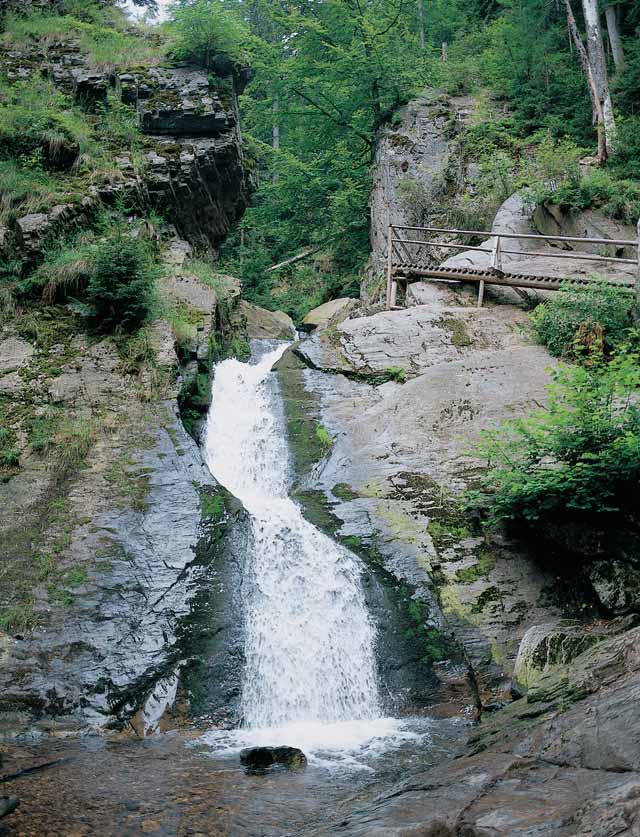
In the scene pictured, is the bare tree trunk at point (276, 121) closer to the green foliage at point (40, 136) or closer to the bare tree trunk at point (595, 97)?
the green foliage at point (40, 136)

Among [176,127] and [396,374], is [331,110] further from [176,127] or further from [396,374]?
[396,374]

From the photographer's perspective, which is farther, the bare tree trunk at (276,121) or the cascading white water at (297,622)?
the bare tree trunk at (276,121)

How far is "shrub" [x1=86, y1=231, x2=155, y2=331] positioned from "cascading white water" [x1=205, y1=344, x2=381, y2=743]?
3.74 metres

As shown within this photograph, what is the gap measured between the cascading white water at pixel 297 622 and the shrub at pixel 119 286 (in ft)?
12.3

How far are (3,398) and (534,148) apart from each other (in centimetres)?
1776

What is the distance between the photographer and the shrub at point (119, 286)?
1290 cm

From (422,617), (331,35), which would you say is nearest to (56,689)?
(422,617)

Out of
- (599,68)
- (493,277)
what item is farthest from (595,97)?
(493,277)

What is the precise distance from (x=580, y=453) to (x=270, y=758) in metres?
5.37

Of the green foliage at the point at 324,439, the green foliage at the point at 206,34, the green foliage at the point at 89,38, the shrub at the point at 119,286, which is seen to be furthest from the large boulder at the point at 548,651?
the green foliage at the point at 89,38

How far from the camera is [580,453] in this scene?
8.84 m

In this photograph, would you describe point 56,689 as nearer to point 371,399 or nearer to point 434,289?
point 371,399

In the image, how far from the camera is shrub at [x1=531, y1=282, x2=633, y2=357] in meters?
13.0

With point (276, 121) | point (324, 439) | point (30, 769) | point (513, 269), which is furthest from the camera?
point (276, 121)
